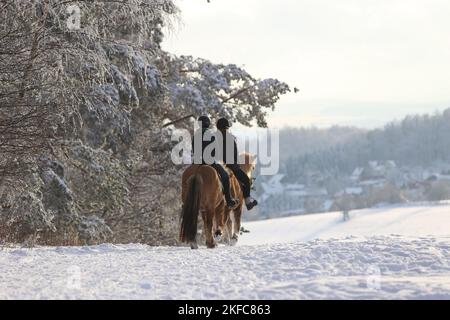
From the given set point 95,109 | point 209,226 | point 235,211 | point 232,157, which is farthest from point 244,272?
point 95,109

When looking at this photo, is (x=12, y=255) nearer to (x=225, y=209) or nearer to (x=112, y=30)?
(x=225, y=209)

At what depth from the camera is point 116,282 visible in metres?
8.16

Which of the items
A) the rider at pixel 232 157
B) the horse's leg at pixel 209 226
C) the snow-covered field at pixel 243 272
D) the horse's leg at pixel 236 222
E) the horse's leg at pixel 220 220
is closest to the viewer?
Answer: the snow-covered field at pixel 243 272

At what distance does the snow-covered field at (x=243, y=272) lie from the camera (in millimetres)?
7297

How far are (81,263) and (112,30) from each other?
10.3m

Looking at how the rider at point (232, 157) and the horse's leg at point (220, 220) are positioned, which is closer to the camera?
the horse's leg at point (220, 220)

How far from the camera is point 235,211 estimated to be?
15242 mm

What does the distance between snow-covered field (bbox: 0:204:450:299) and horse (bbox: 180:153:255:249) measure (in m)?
0.95

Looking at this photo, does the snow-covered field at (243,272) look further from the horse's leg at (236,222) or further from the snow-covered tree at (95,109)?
the snow-covered tree at (95,109)

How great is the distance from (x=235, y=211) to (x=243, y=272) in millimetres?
6382

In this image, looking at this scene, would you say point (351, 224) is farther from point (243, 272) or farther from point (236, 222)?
point (243, 272)

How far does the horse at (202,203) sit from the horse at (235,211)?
116 millimetres

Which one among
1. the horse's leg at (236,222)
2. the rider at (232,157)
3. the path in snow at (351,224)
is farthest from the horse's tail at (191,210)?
the path in snow at (351,224)

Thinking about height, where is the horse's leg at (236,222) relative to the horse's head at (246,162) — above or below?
below
